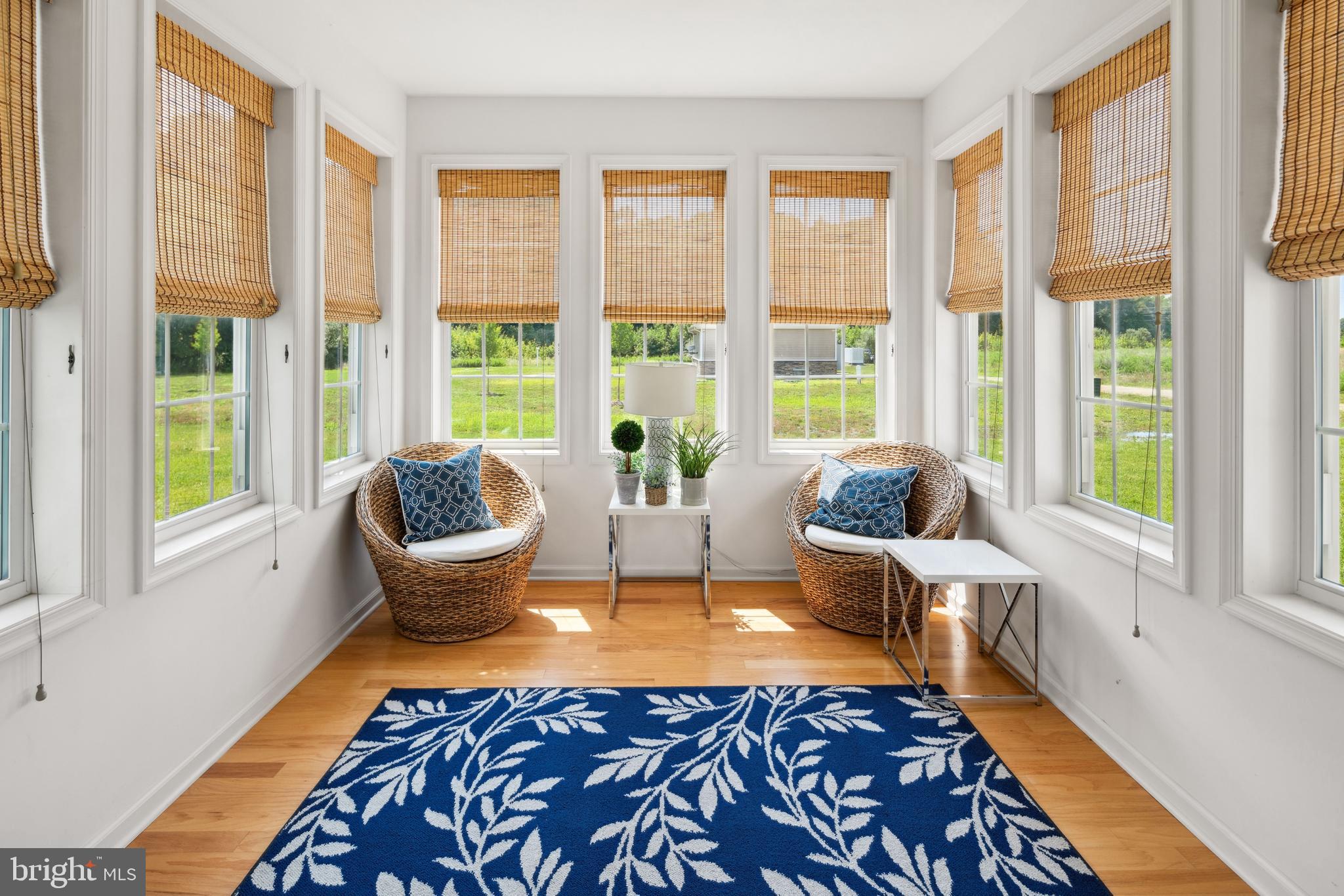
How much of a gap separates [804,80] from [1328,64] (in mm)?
2695

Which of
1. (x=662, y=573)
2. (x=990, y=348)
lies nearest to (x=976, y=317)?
(x=990, y=348)

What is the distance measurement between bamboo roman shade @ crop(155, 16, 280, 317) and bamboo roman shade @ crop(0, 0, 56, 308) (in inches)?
16.3

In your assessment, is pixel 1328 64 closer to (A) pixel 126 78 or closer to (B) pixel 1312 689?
(B) pixel 1312 689

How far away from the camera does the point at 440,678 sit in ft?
10.9

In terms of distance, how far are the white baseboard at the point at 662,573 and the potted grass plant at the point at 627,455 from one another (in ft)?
2.04

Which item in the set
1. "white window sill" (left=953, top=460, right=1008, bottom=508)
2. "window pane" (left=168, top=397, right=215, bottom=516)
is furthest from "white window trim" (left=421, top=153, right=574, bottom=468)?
"white window sill" (left=953, top=460, right=1008, bottom=508)

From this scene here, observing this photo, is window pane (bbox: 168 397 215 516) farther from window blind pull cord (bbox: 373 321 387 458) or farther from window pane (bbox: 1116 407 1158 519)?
window pane (bbox: 1116 407 1158 519)

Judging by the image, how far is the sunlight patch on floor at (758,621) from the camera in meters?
3.94

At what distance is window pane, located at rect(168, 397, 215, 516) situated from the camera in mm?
2725

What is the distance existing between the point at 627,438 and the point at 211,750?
7.83 ft

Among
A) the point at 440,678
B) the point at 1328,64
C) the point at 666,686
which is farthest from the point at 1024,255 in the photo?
the point at 440,678

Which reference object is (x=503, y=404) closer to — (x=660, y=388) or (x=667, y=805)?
(x=660, y=388)

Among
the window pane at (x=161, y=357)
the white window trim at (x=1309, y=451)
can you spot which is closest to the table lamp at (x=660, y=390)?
the window pane at (x=161, y=357)

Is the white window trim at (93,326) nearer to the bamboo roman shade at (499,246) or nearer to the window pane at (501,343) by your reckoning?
the bamboo roman shade at (499,246)
